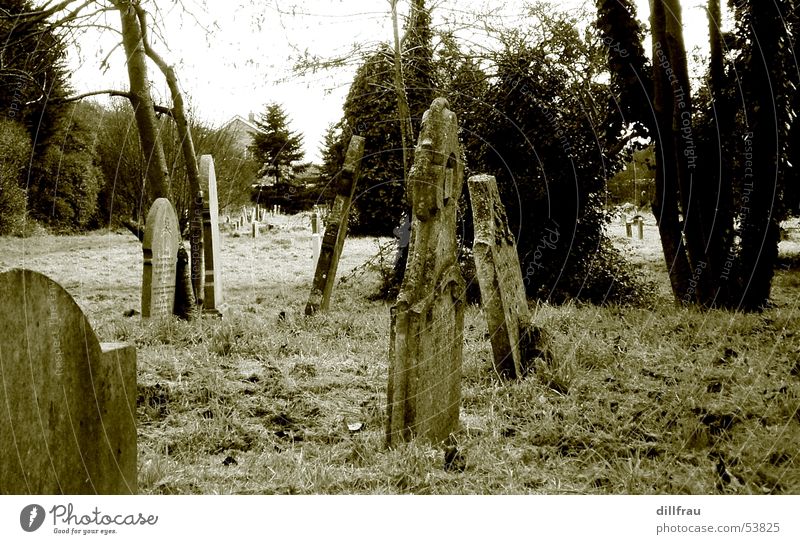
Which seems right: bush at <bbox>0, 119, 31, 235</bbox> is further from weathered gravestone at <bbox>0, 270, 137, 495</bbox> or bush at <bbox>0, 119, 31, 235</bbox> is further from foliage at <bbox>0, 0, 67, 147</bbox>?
weathered gravestone at <bbox>0, 270, 137, 495</bbox>

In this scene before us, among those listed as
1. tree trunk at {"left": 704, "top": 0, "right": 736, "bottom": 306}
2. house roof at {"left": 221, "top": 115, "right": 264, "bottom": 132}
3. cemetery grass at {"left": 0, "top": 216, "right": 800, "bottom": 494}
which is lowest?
cemetery grass at {"left": 0, "top": 216, "right": 800, "bottom": 494}

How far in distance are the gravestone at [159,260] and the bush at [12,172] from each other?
147 cm

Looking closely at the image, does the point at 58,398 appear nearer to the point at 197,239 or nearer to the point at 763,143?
the point at 197,239

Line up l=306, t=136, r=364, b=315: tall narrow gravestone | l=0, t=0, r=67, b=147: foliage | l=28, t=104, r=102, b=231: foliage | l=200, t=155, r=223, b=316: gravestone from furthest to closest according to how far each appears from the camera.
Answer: l=200, t=155, r=223, b=316: gravestone < l=306, t=136, r=364, b=315: tall narrow gravestone < l=28, t=104, r=102, b=231: foliage < l=0, t=0, r=67, b=147: foliage

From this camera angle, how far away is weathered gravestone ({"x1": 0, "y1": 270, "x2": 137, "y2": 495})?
83.7 inches

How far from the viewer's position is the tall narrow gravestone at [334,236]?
8.20 meters

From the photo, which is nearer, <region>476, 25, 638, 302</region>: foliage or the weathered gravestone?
the weathered gravestone

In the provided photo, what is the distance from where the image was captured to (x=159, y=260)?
772 centimetres

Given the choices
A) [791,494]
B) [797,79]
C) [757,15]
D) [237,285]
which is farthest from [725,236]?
[237,285]

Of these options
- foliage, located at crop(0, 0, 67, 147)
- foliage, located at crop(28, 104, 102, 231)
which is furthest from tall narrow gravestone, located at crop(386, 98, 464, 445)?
foliage, located at crop(28, 104, 102, 231)

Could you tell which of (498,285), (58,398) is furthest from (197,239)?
(58,398)

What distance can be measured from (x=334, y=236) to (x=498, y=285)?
3.48 meters
